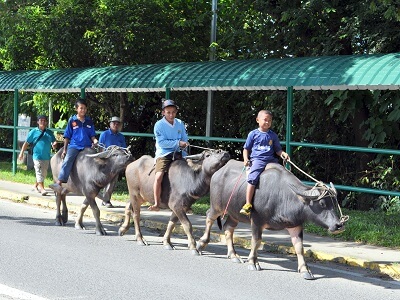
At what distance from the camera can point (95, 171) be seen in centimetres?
1208

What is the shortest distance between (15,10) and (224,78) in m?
8.26

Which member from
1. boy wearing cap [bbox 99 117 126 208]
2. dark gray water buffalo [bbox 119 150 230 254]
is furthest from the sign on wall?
dark gray water buffalo [bbox 119 150 230 254]

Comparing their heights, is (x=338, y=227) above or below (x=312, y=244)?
above

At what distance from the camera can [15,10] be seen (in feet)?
67.1

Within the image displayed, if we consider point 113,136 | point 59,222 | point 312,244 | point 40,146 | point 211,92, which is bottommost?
point 59,222

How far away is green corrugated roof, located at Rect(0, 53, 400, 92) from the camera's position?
12516 mm

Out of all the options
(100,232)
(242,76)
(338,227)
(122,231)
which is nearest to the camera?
(338,227)

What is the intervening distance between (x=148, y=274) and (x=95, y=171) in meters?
3.50

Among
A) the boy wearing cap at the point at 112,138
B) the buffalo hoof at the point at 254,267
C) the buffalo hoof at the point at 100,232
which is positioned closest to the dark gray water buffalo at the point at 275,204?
the buffalo hoof at the point at 254,267

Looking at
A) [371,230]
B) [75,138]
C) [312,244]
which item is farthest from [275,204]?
[75,138]

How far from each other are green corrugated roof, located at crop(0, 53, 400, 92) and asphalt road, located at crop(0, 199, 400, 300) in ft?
11.7

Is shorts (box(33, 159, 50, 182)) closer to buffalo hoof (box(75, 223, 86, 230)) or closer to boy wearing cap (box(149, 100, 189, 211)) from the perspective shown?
buffalo hoof (box(75, 223, 86, 230))

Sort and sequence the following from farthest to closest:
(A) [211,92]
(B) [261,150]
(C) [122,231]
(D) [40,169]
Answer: (A) [211,92] → (D) [40,169] → (C) [122,231] → (B) [261,150]

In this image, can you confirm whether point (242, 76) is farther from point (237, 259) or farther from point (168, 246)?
point (237, 259)
